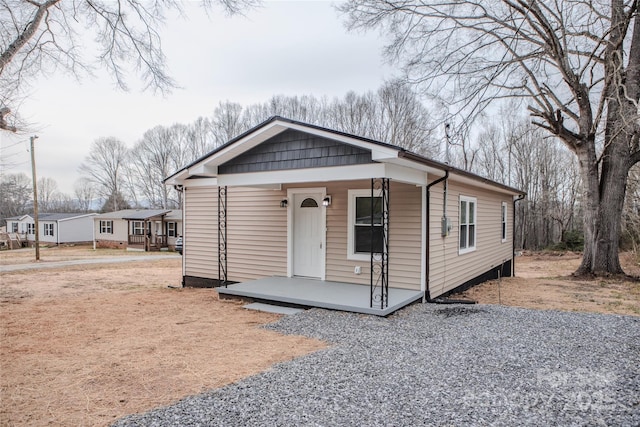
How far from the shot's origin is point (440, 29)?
12.9 m

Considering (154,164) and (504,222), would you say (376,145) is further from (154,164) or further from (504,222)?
(154,164)

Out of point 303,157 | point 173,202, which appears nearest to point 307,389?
point 303,157

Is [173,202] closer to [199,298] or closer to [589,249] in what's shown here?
[199,298]

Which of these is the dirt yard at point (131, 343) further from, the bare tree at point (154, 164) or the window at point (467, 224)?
the bare tree at point (154, 164)

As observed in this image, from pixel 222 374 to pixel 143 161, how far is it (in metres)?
40.1

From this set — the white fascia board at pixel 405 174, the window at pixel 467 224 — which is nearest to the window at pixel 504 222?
the window at pixel 467 224

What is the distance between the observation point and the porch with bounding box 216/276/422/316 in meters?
6.41

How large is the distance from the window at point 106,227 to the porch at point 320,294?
83.6ft

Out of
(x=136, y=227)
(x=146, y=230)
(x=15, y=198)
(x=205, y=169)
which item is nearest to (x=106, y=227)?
(x=136, y=227)

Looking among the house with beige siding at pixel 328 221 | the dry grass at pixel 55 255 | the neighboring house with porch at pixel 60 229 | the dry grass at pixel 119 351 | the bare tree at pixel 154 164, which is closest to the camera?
the dry grass at pixel 119 351

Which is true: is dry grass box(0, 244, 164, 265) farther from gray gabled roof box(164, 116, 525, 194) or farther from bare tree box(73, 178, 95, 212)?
bare tree box(73, 178, 95, 212)

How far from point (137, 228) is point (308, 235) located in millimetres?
23000

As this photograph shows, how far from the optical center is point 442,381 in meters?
3.79

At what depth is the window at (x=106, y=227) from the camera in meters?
29.6
